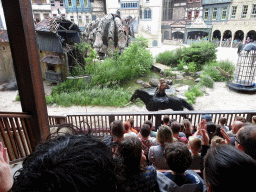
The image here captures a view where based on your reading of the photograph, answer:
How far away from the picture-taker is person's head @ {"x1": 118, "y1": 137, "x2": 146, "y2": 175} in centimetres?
153

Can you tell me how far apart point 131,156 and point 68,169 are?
0.97 meters

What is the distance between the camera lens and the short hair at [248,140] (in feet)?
5.10

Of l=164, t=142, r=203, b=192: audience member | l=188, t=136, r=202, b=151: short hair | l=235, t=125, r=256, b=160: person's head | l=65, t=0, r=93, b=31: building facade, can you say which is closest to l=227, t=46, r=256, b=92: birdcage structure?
l=188, t=136, r=202, b=151: short hair

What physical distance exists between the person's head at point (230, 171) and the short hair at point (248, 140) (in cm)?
75

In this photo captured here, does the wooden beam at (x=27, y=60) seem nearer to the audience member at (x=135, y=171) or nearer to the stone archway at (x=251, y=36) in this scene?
the audience member at (x=135, y=171)

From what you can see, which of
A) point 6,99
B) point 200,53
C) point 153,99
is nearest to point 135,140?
point 153,99

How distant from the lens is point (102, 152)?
31.0 inches

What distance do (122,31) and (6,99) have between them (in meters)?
10.6

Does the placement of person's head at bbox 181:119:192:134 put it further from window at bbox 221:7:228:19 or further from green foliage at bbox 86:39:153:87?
window at bbox 221:7:228:19

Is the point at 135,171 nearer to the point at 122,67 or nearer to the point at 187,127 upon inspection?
the point at 187,127

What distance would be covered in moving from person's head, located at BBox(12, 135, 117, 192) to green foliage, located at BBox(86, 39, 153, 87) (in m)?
10.5

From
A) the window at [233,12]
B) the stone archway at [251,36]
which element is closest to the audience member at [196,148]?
the stone archway at [251,36]

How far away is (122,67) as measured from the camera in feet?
39.5

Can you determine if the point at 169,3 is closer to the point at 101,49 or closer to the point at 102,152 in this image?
the point at 101,49
